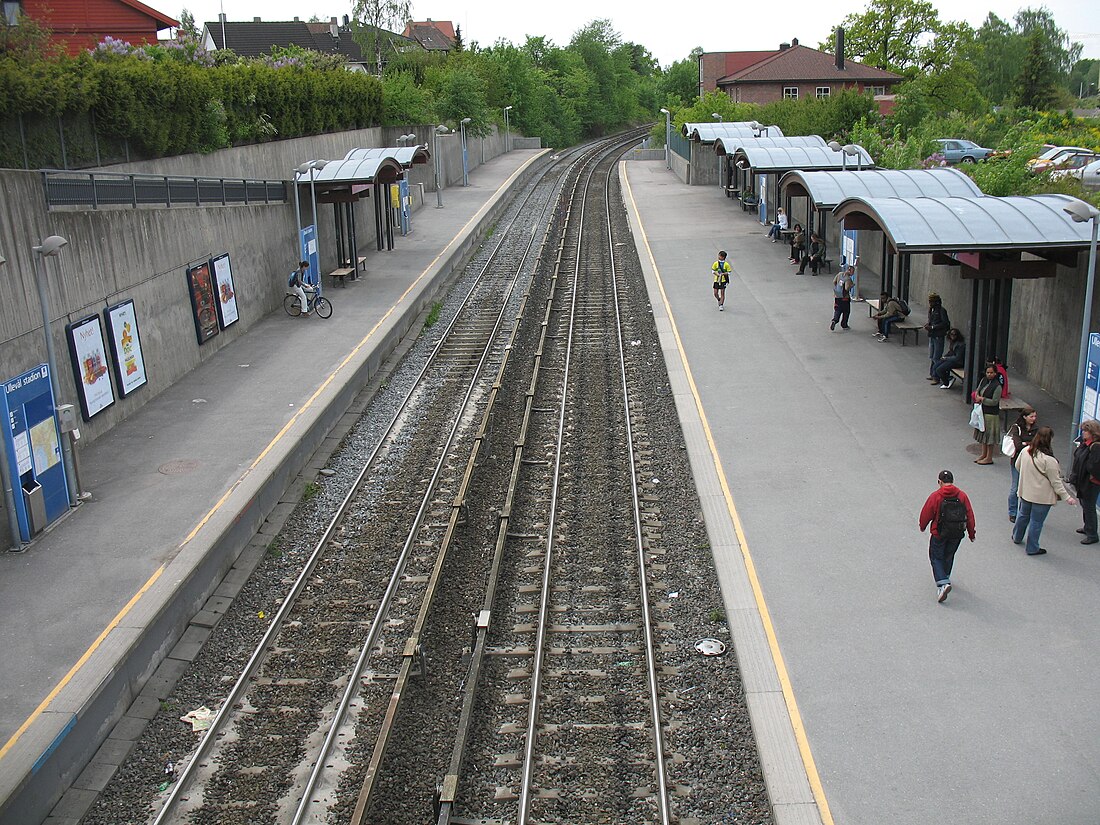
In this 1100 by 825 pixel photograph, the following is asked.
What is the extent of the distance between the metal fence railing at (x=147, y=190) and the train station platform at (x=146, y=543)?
310cm

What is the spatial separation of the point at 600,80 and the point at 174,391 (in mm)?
95222

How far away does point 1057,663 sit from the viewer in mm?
9414

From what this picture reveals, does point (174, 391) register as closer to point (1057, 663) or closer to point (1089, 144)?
point (1057, 663)

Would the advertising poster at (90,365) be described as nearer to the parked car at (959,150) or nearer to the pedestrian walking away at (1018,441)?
the pedestrian walking away at (1018,441)

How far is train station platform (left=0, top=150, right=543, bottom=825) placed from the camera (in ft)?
29.4

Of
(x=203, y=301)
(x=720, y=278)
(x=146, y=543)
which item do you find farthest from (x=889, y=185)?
(x=146, y=543)

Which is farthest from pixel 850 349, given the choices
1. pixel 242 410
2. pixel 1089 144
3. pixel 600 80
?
pixel 600 80

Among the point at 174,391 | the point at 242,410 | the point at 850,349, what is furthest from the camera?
the point at 850,349

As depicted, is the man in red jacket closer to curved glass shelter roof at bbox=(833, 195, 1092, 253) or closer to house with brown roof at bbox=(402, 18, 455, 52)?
curved glass shelter roof at bbox=(833, 195, 1092, 253)

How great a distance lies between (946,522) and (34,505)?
33.6 ft

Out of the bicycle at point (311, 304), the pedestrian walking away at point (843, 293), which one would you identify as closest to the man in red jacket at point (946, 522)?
the pedestrian walking away at point (843, 293)

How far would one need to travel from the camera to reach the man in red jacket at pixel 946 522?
10359 millimetres

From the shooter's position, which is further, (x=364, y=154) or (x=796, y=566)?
(x=364, y=154)

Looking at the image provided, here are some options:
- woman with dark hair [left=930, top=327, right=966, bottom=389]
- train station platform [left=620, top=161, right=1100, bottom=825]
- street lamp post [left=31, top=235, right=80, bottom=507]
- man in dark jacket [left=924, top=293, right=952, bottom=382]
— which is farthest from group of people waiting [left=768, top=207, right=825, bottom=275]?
street lamp post [left=31, top=235, right=80, bottom=507]
